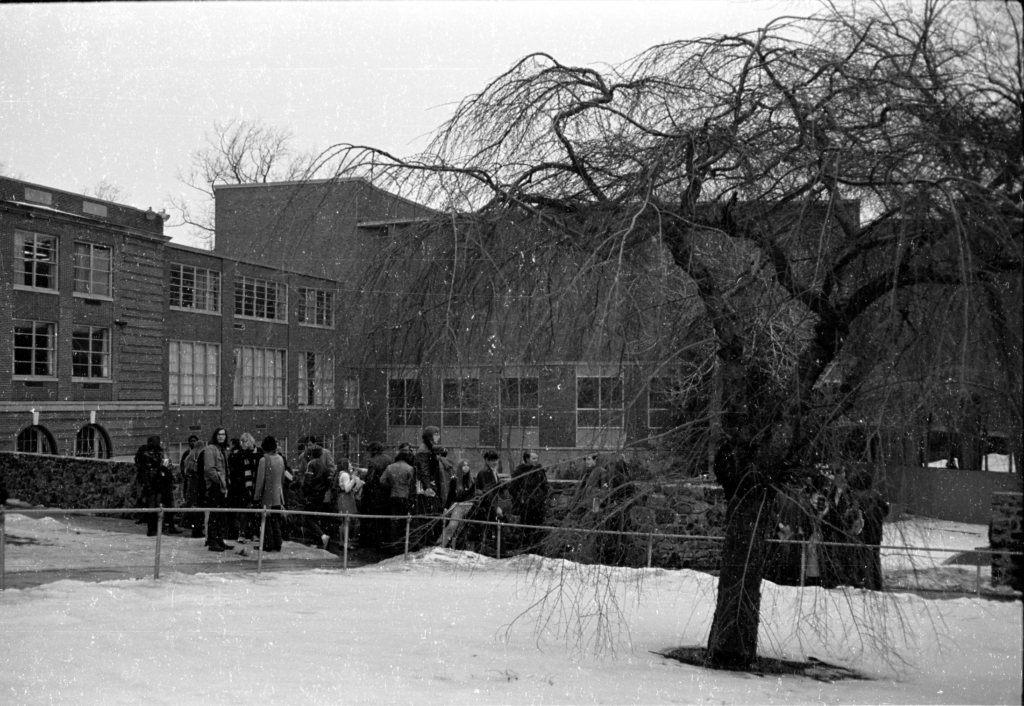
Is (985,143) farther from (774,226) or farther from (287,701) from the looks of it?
(287,701)

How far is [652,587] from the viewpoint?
18.5 feet

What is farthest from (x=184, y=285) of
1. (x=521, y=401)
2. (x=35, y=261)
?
(x=521, y=401)

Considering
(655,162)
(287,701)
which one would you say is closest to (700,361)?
(655,162)

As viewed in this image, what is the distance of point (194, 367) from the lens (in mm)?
4969

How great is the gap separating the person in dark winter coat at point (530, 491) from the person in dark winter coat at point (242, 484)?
2.49 metres

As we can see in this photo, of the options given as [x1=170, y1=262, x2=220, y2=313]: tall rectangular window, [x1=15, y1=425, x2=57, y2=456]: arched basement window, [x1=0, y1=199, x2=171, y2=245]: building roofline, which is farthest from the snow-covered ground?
[x1=0, y1=199, x2=171, y2=245]: building roofline

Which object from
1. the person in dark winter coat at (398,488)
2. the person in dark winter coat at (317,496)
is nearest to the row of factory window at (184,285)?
the person in dark winter coat at (398,488)

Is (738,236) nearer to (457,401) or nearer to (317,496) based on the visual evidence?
(457,401)

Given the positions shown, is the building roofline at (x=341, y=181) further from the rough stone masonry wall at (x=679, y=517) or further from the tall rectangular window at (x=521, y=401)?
the rough stone masonry wall at (x=679, y=517)

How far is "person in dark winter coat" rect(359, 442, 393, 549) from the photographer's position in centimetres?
445

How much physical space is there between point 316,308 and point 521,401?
95 centimetres

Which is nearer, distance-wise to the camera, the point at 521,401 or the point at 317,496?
the point at 521,401

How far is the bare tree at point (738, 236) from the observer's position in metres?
3.21

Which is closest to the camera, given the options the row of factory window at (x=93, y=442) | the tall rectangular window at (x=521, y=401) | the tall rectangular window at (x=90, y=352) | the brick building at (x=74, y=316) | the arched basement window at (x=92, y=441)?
the tall rectangular window at (x=521, y=401)
